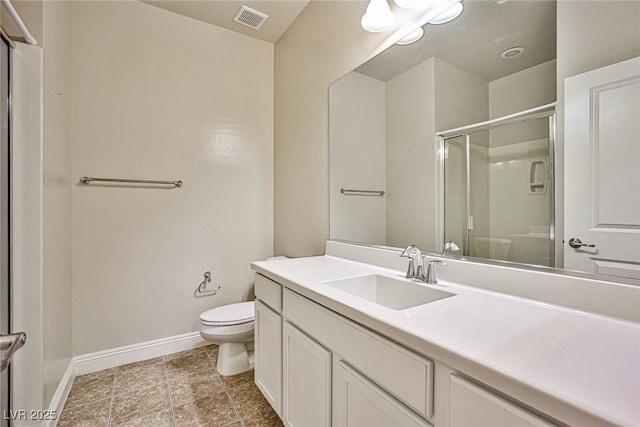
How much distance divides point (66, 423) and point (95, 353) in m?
0.57

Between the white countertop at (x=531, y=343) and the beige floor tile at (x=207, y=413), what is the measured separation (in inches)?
42.1

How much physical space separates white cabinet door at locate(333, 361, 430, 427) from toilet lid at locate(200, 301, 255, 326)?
1128mm

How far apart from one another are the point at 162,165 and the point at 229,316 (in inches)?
49.7

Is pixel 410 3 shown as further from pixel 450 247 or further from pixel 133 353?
pixel 133 353

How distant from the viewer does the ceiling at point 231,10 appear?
2.18m

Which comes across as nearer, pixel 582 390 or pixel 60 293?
pixel 582 390

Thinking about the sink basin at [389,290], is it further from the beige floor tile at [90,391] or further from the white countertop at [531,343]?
the beige floor tile at [90,391]

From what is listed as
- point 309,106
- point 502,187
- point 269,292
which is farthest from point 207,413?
point 309,106

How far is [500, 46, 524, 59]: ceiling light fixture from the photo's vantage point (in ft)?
3.39

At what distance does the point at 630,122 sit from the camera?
0.77m

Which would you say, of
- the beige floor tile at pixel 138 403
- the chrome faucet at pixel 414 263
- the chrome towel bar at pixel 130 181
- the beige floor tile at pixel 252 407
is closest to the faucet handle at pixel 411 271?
the chrome faucet at pixel 414 263

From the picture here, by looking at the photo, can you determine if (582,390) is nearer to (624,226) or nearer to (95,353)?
(624,226)

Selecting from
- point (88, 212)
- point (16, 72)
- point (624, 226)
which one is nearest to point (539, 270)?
point (624, 226)

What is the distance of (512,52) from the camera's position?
1.06m
